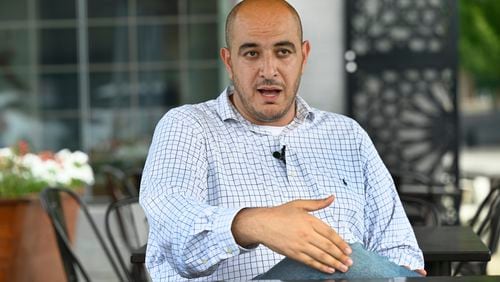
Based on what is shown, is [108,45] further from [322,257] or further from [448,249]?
[322,257]

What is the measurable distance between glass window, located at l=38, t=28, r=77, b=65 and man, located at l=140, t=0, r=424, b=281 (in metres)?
6.23

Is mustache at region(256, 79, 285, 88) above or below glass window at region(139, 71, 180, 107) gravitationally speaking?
above

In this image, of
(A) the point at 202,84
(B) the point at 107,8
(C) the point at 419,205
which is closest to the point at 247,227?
(C) the point at 419,205

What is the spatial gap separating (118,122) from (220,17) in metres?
1.16

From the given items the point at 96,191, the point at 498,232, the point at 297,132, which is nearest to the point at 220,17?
the point at 96,191

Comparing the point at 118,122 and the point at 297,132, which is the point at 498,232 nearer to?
the point at 297,132

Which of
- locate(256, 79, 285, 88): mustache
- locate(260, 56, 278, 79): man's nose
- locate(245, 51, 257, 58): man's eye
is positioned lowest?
locate(256, 79, 285, 88): mustache

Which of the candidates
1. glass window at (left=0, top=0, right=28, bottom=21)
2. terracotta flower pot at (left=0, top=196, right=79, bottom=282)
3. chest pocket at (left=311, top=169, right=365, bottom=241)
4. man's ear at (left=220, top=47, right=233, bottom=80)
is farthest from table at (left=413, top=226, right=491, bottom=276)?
glass window at (left=0, top=0, right=28, bottom=21)

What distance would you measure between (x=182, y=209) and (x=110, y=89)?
6.85 m

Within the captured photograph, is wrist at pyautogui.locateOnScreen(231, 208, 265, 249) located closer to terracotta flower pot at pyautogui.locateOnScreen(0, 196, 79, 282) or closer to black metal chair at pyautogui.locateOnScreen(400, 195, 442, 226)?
black metal chair at pyautogui.locateOnScreen(400, 195, 442, 226)

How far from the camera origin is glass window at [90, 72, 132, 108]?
362 inches

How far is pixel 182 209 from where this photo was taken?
2443 mm

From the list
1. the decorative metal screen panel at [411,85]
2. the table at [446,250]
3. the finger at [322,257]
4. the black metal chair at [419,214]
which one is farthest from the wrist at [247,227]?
the decorative metal screen panel at [411,85]

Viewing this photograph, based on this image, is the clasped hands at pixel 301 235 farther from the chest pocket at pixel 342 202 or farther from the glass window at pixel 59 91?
the glass window at pixel 59 91
